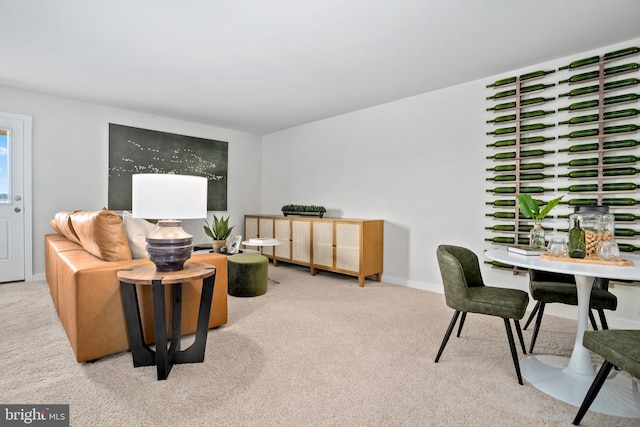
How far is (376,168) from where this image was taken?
14.3 feet

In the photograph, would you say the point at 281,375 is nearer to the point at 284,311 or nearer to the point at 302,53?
the point at 284,311

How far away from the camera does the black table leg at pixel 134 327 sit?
186 cm

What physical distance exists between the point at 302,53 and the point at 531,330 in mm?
2969

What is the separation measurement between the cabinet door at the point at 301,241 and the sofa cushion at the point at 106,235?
260 centimetres

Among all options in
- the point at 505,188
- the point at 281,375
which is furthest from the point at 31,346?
the point at 505,188

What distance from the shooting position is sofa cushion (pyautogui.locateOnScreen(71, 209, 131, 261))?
2.09 m

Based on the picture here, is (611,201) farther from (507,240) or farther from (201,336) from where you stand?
(201,336)

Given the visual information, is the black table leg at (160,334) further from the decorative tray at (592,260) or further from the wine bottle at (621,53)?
the wine bottle at (621,53)

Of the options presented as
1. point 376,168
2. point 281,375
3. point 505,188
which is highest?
point 376,168

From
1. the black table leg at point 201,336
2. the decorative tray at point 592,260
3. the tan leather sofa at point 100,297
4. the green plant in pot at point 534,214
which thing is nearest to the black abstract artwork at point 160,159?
the tan leather sofa at point 100,297

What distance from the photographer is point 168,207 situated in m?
1.76

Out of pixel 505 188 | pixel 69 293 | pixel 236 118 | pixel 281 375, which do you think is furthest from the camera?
pixel 236 118

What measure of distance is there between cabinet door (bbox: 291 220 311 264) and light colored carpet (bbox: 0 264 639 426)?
1.75 meters

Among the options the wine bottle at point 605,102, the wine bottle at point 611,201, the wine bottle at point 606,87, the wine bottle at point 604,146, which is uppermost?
the wine bottle at point 606,87
